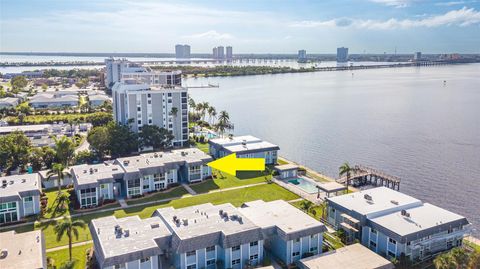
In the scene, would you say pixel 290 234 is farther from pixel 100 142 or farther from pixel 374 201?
pixel 100 142

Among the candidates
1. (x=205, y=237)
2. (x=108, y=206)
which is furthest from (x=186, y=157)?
(x=205, y=237)

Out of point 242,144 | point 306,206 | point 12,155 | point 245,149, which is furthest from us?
point 242,144

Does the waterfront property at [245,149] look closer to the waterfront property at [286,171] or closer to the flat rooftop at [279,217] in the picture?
the waterfront property at [286,171]

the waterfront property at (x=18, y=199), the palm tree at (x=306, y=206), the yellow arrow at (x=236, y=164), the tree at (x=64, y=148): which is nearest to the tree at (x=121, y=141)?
the tree at (x=64, y=148)

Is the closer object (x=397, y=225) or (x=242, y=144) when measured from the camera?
(x=397, y=225)

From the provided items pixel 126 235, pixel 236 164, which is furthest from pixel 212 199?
pixel 126 235

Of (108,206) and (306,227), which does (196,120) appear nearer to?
(108,206)

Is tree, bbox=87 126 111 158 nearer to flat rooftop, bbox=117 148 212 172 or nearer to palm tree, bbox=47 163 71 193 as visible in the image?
flat rooftop, bbox=117 148 212 172
